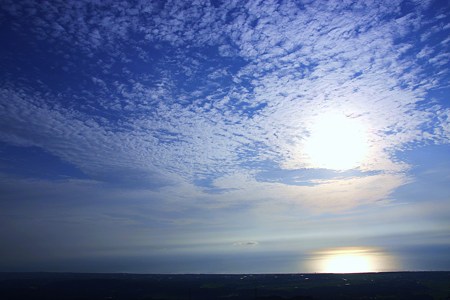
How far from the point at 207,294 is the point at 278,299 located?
38.1 metres

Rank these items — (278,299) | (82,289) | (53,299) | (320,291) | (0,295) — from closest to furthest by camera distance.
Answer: (278,299), (53,299), (0,295), (320,291), (82,289)

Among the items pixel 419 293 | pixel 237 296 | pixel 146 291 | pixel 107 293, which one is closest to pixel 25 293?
pixel 107 293

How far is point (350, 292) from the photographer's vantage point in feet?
298

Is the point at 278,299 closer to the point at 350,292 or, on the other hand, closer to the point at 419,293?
the point at 350,292

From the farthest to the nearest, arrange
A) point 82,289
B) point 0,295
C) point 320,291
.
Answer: point 82,289 < point 320,291 < point 0,295

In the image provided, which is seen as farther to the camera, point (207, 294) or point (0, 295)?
point (207, 294)

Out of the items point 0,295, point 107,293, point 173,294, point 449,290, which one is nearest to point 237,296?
point 173,294

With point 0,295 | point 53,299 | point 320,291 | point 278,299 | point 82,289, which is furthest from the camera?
point 82,289

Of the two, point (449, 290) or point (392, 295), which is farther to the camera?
point (449, 290)

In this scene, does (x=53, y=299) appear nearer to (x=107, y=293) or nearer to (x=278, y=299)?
(x=107, y=293)

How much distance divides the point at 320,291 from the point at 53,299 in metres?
83.0

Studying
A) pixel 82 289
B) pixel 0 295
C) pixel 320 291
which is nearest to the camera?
pixel 0 295

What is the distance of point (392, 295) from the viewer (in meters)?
83.9

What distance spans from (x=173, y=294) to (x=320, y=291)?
50.3 meters
